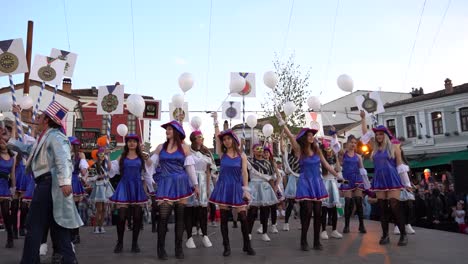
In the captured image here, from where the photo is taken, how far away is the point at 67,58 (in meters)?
9.77

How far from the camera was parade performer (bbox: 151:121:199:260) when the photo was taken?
571 centimetres

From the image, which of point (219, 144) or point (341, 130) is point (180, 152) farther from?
point (341, 130)

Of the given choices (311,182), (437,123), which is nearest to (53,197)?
(311,182)

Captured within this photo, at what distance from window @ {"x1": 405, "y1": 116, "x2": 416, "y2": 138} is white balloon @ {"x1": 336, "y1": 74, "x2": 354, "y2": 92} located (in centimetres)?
2999

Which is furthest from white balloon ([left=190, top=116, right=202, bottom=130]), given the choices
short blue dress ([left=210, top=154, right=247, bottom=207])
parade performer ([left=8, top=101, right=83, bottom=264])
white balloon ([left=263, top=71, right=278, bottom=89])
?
parade performer ([left=8, top=101, right=83, bottom=264])

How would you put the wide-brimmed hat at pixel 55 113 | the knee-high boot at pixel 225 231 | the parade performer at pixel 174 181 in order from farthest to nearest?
the knee-high boot at pixel 225 231
the parade performer at pixel 174 181
the wide-brimmed hat at pixel 55 113

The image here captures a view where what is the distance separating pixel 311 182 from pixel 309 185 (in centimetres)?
7

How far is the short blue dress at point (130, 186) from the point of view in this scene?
6.41 m

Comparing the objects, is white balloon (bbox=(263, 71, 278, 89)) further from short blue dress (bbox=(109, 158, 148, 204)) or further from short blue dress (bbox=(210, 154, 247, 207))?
short blue dress (bbox=(109, 158, 148, 204))

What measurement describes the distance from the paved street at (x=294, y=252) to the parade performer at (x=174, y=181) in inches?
16.4

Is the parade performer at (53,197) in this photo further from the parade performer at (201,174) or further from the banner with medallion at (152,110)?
the banner with medallion at (152,110)

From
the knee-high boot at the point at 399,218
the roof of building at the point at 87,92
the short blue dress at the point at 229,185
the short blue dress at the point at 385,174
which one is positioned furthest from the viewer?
the roof of building at the point at 87,92

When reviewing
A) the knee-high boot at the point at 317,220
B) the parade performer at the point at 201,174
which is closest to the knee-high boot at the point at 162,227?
the parade performer at the point at 201,174

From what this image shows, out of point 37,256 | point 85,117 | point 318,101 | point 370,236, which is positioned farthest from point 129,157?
point 85,117
